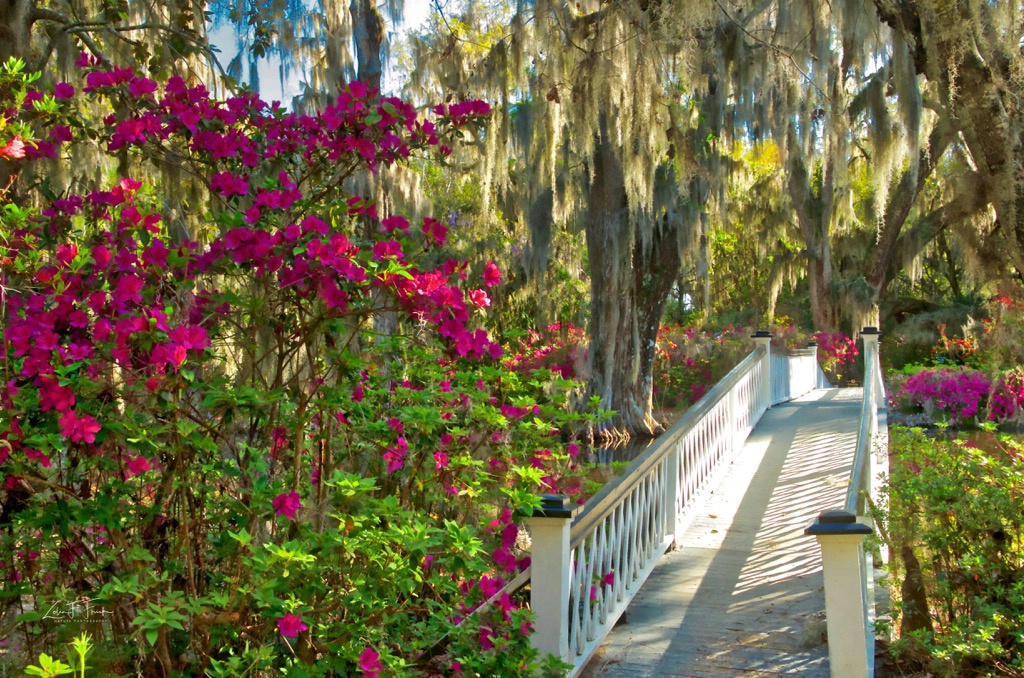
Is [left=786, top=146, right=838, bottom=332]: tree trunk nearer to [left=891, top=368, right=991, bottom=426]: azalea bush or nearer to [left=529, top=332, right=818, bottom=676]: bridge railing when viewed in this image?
[left=891, top=368, right=991, bottom=426]: azalea bush

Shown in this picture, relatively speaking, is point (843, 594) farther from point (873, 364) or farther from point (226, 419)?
point (873, 364)

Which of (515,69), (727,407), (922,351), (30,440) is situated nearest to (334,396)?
(30,440)

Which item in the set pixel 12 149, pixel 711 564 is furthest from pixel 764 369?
pixel 12 149

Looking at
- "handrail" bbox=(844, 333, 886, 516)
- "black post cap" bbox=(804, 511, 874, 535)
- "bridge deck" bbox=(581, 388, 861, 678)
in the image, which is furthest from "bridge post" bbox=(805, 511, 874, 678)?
"bridge deck" bbox=(581, 388, 861, 678)

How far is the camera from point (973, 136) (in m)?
5.67

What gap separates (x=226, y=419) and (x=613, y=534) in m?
2.75

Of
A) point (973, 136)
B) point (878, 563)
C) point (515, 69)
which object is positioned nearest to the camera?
point (973, 136)

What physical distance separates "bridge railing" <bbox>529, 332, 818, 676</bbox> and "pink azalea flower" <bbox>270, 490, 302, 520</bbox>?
1.39 metres

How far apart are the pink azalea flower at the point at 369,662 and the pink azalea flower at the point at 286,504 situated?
17.4 inches

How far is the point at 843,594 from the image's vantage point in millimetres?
4004

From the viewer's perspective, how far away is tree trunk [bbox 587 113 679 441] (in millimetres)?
12914

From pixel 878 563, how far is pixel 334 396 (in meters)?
4.50

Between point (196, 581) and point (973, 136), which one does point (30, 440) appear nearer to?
point (196, 581)

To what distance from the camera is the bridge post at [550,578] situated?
3818mm
